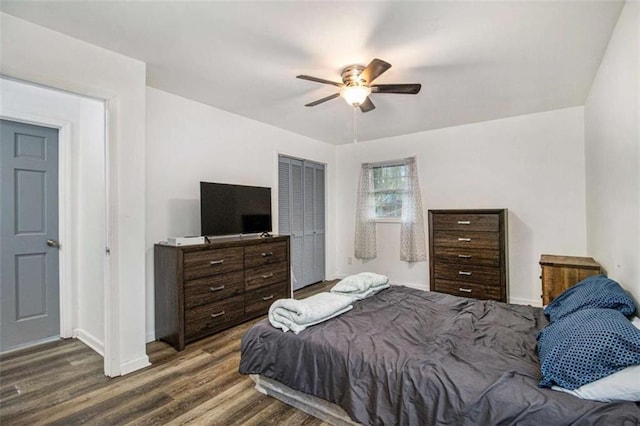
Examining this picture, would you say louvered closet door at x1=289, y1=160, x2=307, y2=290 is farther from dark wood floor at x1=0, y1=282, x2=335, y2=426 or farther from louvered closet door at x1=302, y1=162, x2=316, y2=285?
dark wood floor at x1=0, y1=282, x2=335, y2=426

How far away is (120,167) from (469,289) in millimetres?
3934

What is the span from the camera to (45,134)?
2936 millimetres

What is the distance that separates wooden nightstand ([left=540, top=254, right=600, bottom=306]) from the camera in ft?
8.70

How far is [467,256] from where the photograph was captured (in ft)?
12.4

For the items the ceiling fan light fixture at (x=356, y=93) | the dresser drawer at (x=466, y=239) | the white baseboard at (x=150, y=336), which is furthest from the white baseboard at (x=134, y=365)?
the dresser drawer at (x=466, y=239)

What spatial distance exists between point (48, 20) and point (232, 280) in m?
2.45

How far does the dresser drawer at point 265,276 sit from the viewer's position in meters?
3.36

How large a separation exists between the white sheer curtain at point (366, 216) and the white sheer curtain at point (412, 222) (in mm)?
544

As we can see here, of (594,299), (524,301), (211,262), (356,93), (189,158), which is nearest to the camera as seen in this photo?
(594,299)

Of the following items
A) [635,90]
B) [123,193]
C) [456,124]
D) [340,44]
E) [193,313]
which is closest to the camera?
[635,90]

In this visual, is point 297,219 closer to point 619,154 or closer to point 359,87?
point 359,87

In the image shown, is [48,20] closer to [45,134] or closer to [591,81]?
[45,134]

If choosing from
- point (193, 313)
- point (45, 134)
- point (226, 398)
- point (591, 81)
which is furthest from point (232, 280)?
point (591, 81)

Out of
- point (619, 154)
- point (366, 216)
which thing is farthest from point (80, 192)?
point (619, 154)
